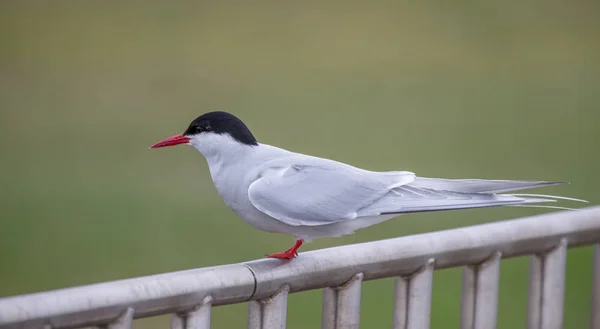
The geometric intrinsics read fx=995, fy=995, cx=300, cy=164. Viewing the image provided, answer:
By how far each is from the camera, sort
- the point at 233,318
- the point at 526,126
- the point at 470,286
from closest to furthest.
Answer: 1. the point at 470,286
2. the point at 233,318
3. the point at 526,126

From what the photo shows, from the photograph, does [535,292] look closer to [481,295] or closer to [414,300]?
[481,295]

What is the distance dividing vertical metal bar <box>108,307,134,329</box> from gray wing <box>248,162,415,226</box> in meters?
0.47

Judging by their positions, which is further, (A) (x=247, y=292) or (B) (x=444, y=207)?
(B) (x=444, y=207)

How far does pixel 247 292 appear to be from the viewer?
1525 mm

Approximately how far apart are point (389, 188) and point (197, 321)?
1.85ft

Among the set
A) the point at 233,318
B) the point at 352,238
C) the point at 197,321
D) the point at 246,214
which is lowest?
the point at 233,318

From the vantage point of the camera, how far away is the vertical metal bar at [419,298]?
5.51 feet

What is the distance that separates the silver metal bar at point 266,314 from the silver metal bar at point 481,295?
368 mm

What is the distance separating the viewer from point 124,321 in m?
1.37

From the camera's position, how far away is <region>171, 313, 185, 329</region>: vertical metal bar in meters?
1.46

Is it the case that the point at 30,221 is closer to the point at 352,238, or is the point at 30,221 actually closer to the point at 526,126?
the point at 352,238

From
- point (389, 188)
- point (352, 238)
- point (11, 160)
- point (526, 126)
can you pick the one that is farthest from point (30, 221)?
point (389, 188)

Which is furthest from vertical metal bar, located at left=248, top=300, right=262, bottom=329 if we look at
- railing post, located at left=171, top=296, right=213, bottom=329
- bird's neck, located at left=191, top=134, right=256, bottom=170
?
bird's neck, located at left=191, top=134, right=256, bottom=170

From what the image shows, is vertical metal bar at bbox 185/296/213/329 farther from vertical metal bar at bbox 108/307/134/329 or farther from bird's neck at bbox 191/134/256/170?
bird's neck at bbox 191/134/256/170
